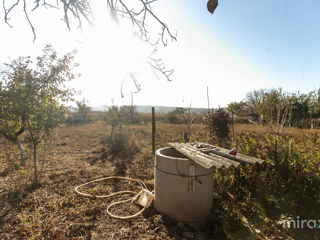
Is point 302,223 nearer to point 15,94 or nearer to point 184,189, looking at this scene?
point 184,189

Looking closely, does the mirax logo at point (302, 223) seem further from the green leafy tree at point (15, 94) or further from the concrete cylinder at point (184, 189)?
the green leafy tree at point (15, 94)

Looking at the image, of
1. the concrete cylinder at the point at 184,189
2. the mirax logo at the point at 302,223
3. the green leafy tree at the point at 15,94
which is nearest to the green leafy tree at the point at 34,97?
the green leafy tree at the point at 15,94

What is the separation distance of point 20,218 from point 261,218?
13.4 ft

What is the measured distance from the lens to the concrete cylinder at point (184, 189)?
260cm

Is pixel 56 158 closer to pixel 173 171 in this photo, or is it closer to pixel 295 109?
pixel 173 171

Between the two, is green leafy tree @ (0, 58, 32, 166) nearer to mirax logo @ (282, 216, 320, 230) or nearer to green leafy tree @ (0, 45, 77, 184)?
green leafy tree @ (0, 45, 77, 184)

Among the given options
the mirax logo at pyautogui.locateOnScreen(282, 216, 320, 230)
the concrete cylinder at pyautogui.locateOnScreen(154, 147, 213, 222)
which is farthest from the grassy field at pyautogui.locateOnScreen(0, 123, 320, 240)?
the concrete cylinder at pyautogui.locateOnScreen(154, 147, 213, 222)

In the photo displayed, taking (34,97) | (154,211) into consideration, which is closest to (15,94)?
(34,97)

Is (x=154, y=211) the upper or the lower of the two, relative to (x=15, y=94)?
lower

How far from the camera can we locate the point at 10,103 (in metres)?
3.56

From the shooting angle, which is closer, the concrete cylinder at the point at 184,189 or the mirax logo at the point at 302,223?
the mirax logo at the point at 302,223

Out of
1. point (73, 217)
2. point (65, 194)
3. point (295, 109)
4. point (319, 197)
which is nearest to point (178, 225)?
point (73, 217)

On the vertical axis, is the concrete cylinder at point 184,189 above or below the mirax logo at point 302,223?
above

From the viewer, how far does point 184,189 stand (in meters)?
2.62
